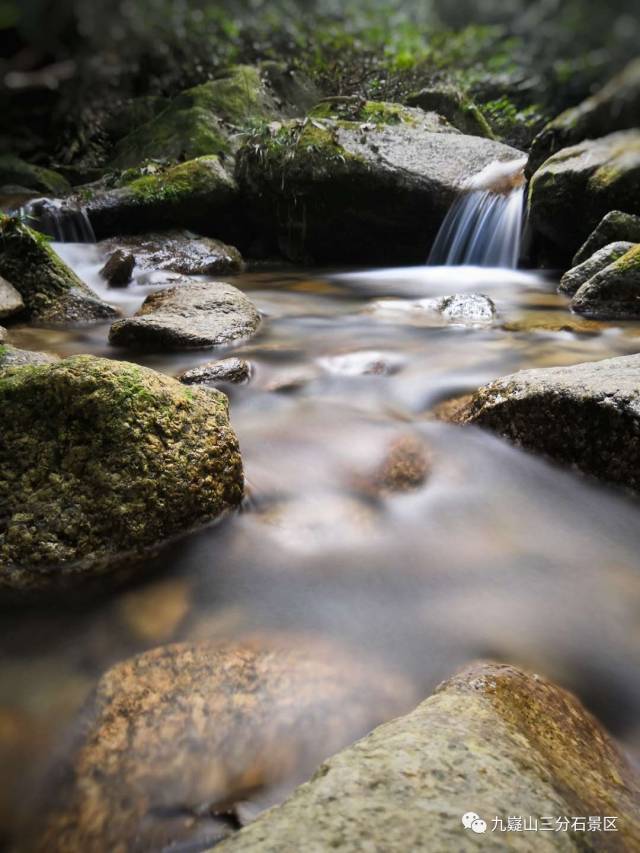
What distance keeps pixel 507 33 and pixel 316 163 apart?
35.0 ft

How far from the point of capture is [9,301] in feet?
21.3

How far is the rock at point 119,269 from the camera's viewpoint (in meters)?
8.80

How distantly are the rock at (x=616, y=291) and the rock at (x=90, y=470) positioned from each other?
5679 mm

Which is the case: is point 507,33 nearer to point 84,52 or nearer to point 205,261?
point 84,52

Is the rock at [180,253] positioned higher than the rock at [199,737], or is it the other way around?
the rock at [180,253]

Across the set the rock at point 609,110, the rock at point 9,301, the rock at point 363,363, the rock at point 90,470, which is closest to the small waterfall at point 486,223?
the rock at point 363,363

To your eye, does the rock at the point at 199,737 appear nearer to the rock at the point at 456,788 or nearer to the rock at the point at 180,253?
the rock at the point at 456,788

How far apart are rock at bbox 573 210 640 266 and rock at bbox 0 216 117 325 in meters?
6.72

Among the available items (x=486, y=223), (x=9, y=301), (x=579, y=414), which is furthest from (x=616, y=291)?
(x=9, y=301)

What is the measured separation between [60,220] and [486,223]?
7.62m

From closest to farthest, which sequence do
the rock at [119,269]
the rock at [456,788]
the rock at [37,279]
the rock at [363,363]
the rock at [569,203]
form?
the rock at [456,788] < the rock at [363,363] < the rock at [37,279] < the rock at [569,203] < the rock at [119,269]

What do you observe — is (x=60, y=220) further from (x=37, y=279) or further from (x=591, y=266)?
(x=591, y=266)

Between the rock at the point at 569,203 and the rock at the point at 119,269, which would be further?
the rock at the point at 119,269

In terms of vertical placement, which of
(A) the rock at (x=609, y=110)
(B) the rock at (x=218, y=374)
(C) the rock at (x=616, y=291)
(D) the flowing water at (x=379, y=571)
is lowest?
(D) the flowing water at (x=379, y=571)
